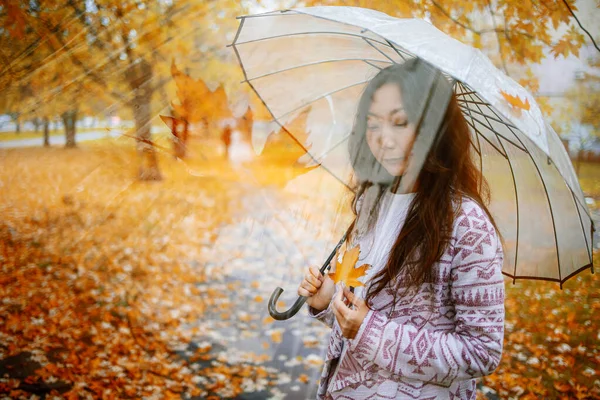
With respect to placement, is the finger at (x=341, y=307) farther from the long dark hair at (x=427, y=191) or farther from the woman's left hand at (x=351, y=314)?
the long dark hair at (x=427, y=191)

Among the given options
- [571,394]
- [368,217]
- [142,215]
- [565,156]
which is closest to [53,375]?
[142,215]

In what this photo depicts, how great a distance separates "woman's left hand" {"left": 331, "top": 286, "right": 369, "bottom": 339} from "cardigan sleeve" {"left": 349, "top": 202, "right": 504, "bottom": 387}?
0.02 metres

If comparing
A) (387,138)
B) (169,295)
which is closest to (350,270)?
(387,138)

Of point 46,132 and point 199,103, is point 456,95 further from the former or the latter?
point 46,132

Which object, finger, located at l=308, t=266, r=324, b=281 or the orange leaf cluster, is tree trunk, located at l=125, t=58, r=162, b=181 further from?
finger, located at l=308, t=266, r=324, b=281

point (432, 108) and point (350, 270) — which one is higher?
point (432, 108)

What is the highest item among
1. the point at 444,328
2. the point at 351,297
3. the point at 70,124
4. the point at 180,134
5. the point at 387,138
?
the point at 70,124

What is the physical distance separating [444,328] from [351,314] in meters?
0.30

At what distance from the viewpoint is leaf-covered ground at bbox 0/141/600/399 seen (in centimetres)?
306

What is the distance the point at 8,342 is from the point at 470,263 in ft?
13.2

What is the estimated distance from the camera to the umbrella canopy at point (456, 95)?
140cm

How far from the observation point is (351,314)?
1.32 meters

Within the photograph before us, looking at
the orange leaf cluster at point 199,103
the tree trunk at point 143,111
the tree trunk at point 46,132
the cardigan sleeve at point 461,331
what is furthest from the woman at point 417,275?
the tree trunk at point 46,132

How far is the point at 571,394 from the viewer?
11.2ft
